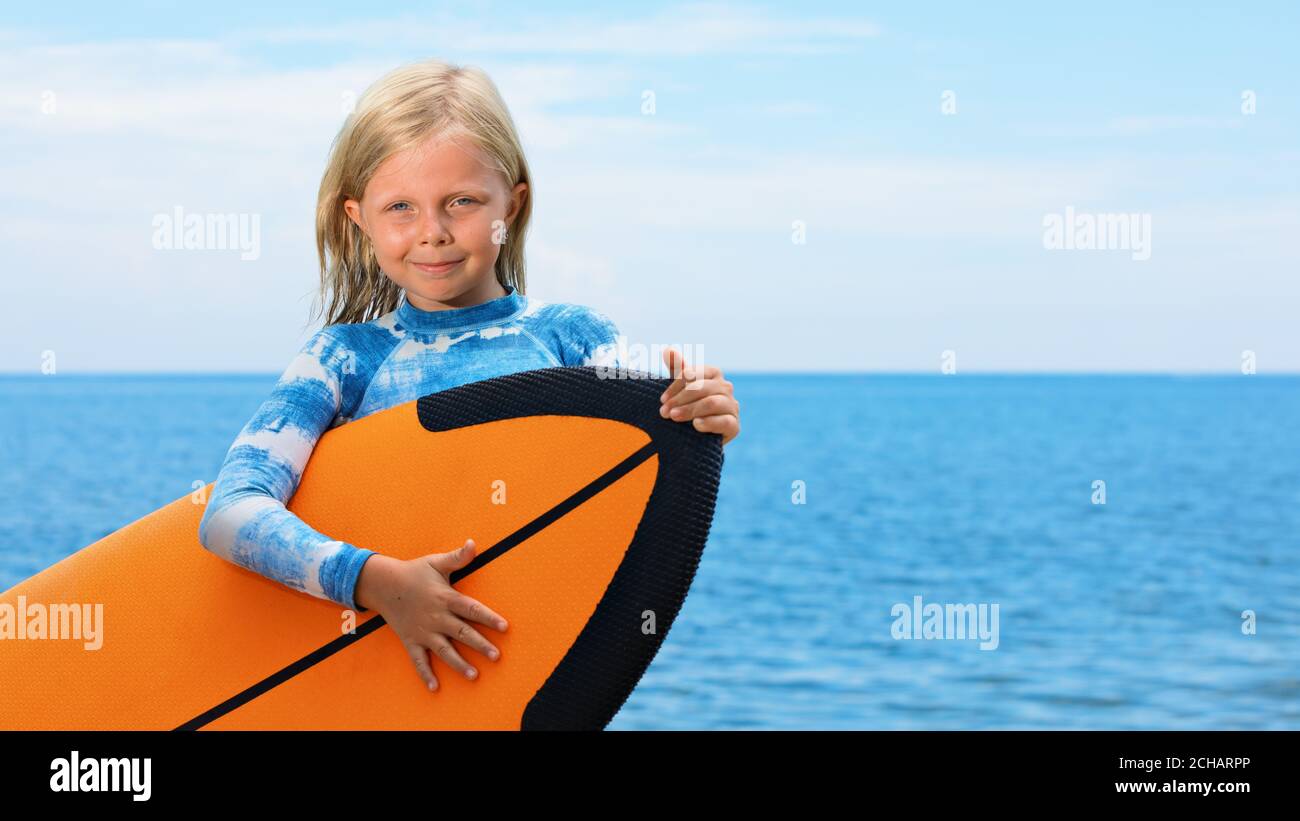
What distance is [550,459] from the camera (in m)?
2.01

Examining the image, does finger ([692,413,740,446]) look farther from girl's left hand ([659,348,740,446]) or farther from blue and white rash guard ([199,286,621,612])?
blue and white rash guard ([199,286,621,612])

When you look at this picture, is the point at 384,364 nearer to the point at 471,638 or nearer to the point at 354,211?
the point at 354,211

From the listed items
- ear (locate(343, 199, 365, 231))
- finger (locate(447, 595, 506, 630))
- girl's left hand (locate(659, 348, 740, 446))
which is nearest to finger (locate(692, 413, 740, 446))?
girl's left hand (locate(659, 348, 740, 446))

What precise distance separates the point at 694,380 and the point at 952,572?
65.0ft

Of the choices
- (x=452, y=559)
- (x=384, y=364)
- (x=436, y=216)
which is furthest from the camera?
(x=384, y=364)

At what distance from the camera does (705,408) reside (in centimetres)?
189

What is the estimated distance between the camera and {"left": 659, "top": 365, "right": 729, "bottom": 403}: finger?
189 cm

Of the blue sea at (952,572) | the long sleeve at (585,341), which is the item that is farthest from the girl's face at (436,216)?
the blue sea at (952,572)

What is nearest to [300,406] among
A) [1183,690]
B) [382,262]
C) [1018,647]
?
[382,262]

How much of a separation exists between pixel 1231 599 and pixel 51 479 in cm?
2559

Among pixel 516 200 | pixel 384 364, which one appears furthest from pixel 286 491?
pixel 516 200

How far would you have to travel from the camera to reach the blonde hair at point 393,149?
6.71 ft

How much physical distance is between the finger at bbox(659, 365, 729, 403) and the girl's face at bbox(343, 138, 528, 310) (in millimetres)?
404

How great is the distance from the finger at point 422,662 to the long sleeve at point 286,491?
4.3 inches
